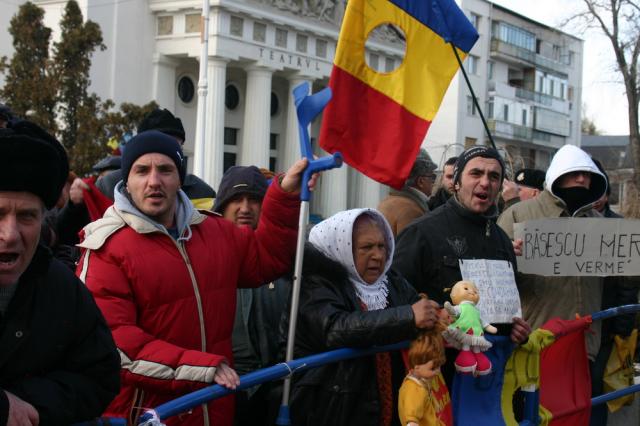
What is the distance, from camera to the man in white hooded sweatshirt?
5270 mm

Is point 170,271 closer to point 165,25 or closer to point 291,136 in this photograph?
point 165,25

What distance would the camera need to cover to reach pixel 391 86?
175 inches

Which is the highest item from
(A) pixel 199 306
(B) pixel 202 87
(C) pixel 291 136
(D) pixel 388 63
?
(D) pixel 388 63

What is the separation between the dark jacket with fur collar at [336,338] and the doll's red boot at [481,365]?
501 mm

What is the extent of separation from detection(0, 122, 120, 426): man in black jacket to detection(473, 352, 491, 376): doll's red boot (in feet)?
5.88

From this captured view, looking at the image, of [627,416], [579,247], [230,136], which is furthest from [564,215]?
[230,136]

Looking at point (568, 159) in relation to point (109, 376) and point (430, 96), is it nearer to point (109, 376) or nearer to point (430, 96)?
point (430, 96)

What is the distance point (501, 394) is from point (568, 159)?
197 cm

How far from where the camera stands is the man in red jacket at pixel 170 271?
10.0 feet

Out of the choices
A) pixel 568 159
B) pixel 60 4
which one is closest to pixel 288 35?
pixel 60 4

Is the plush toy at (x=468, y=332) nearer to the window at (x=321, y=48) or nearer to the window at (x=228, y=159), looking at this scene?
the window at (x=228, y=159)

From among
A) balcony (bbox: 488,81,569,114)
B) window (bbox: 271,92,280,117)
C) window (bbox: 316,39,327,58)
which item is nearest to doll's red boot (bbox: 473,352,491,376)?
window (bbox: 316,39,327,58)

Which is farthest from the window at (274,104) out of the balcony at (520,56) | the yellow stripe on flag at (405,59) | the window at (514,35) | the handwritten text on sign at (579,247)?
the yellow stripe on flag at (405,59)

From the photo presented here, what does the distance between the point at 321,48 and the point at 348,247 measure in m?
40.4
